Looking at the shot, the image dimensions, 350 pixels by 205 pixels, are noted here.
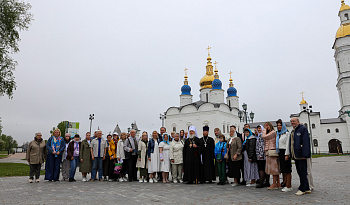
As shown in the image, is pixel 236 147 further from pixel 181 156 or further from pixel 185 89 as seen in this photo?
pixel 185 89

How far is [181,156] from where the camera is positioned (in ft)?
27.9

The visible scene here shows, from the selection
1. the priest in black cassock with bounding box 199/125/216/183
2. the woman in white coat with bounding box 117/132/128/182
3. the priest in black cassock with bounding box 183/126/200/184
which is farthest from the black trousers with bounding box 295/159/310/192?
the woman in white coat with bounding box 117/132/128/182

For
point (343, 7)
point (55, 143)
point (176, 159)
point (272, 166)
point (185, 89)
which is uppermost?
point (343, 7)

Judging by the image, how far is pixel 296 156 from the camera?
5.95m

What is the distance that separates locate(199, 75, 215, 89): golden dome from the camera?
148 ft

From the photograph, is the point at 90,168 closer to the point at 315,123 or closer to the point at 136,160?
the point at 136,160

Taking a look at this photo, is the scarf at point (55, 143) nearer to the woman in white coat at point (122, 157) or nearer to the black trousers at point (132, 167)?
the woman in white coat at point (122, 157)

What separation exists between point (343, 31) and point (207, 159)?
4642 cm

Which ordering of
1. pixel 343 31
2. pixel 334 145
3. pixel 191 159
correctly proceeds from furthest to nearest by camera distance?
pixel 334 145, pixel 343 31, pixel 191 159

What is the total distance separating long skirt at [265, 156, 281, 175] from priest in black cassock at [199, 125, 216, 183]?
195 cm

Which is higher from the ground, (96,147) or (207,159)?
(96,147)

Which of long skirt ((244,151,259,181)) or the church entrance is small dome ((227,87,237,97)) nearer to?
the church entrance

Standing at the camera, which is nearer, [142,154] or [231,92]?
[142,154]

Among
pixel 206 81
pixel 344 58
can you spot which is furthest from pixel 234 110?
pixel 344 58
